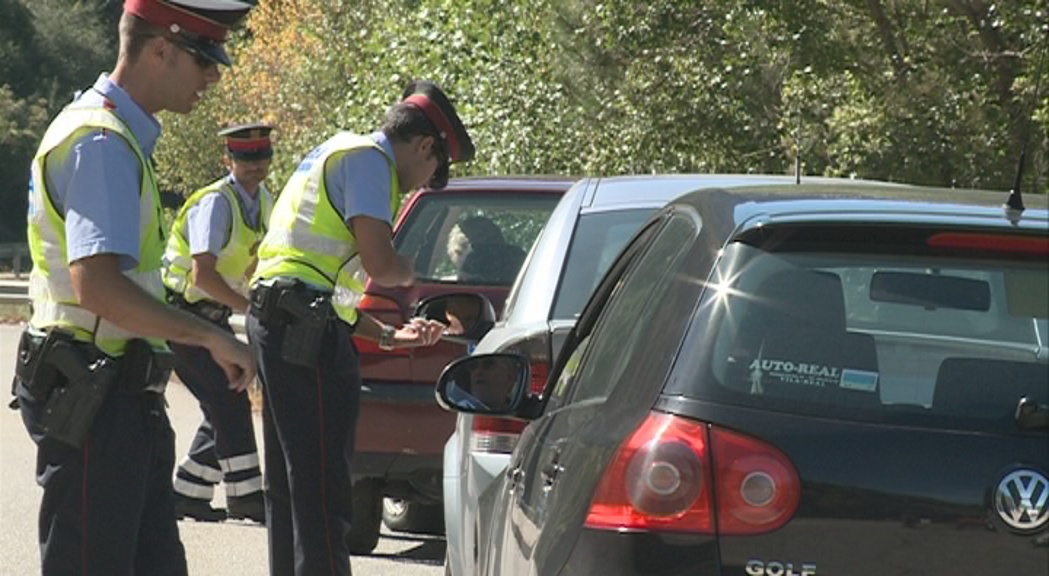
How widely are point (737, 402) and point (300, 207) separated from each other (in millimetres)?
3418

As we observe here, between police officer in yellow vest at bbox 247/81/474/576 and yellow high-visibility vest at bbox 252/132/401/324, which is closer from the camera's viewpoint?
police officer in yellow vest at bbox 247/81/474/576

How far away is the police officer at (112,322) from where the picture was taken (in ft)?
15.0

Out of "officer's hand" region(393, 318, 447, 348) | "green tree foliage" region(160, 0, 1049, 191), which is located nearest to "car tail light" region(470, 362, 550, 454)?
"officer's hand" region(393, 318, 447, 348)

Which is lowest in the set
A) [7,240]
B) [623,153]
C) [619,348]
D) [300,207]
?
[7,240]

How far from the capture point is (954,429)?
3.21 metres

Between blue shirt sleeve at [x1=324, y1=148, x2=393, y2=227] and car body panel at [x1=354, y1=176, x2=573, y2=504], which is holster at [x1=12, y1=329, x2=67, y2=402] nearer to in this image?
blue shirt sleeve at [x1=324, y1=148, x2=393, y2=227]

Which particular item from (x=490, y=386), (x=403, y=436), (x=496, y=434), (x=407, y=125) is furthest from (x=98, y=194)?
(x=403, y=436)

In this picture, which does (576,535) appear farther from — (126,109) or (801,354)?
(126,109)

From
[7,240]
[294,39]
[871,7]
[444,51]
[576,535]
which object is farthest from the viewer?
[7,240]

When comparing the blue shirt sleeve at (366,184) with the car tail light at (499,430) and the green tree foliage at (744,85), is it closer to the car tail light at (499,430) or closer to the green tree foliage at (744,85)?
the car tail light at (499,430)

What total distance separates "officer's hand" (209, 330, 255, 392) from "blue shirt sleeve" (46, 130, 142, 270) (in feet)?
0.90

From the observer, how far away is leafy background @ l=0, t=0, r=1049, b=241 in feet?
51.8

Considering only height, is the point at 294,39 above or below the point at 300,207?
below

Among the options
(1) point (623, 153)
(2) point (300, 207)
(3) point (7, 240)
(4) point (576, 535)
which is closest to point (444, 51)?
(1) point (623, 153)
